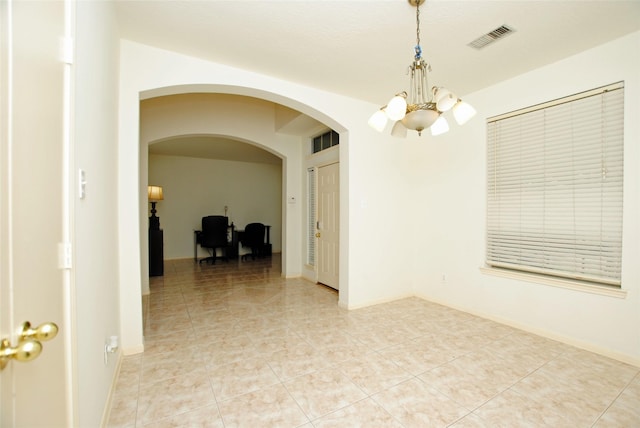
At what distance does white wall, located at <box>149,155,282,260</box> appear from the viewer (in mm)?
7414

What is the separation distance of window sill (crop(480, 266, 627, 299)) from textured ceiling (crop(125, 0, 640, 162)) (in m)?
2.25

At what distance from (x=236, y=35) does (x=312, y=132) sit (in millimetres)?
2740

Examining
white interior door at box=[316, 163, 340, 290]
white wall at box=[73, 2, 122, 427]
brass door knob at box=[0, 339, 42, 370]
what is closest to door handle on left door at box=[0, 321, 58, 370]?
brass door knob at box=[0, 339, 42, 370]

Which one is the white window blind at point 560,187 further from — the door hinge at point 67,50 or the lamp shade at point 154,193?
the lamp shade at point 154,193

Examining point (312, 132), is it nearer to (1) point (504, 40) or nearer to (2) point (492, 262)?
(1) point (504, 40)

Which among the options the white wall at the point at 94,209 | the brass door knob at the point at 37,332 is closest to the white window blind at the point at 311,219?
the white wall at the point at 94,209

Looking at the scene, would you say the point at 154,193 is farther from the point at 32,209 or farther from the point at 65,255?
the point at 32,209

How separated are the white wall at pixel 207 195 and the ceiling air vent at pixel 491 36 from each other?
696cm

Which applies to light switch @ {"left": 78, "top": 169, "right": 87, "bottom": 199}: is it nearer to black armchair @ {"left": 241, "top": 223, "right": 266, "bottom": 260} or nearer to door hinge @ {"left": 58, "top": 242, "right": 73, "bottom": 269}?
door hinge @ {"left": 58, "top": 242, "right": 73, "bottom": 269}

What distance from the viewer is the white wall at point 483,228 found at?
2.44m

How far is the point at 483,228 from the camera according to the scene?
3.50 meters

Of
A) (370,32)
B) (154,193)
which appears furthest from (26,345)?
(154,193)

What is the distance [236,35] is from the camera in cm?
248

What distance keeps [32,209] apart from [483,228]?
3945 millimetres
